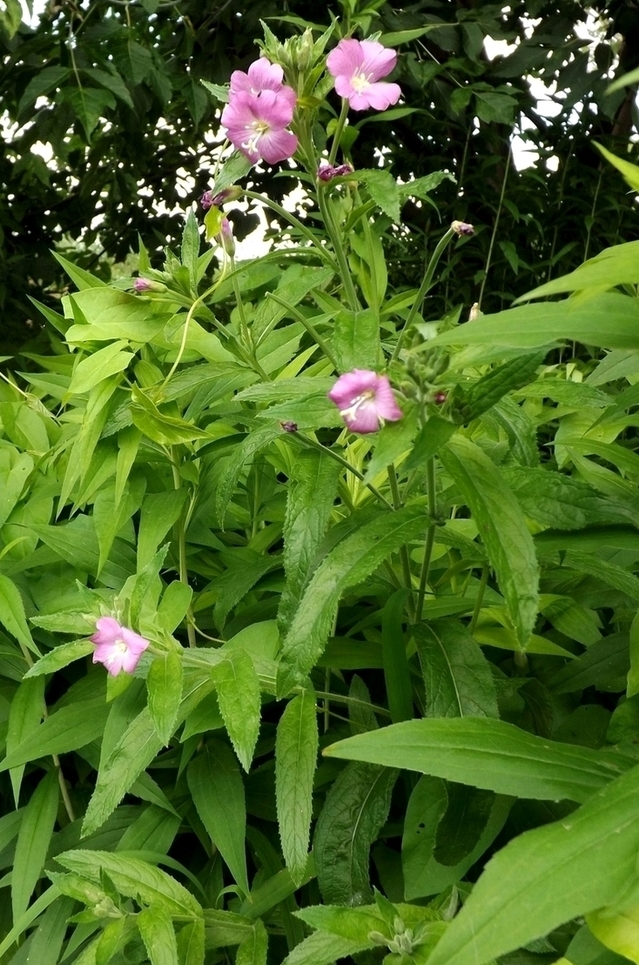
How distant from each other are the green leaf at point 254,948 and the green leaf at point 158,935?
62 mm

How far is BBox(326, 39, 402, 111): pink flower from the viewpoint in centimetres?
58

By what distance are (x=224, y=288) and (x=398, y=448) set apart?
336mm

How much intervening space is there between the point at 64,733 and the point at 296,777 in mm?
235

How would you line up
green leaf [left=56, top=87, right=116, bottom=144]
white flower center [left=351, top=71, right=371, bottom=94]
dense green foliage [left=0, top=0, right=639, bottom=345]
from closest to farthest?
white flower center [left=351, top=71, right=371, bottom=94] → green leaf [left=56, top=87, right=116, bottom=144] → dense green foliage [left=0, top=0, right=639, bottom=345]

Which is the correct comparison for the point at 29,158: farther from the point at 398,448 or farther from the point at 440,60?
the point at 398,448

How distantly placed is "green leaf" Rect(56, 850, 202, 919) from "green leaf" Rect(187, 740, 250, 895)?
1.6 inches

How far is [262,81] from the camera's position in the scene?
57 cm

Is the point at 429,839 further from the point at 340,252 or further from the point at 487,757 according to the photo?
the point at 340,252

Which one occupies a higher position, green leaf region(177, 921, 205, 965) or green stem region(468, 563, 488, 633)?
green stem region(468, 563, 488, 633)

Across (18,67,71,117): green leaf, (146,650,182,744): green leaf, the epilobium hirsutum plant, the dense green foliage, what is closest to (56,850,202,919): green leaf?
the epilobium hirsutum plant

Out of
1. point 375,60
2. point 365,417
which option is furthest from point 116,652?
point 375,60

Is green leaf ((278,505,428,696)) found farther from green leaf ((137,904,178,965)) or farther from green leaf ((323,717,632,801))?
green leaf ((137,904,178,965))

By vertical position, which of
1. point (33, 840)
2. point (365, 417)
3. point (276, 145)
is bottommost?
point (33, 840)

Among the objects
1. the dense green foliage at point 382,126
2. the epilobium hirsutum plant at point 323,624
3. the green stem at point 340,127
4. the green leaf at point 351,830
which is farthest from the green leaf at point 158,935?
the dense green foliage at point 382,126
